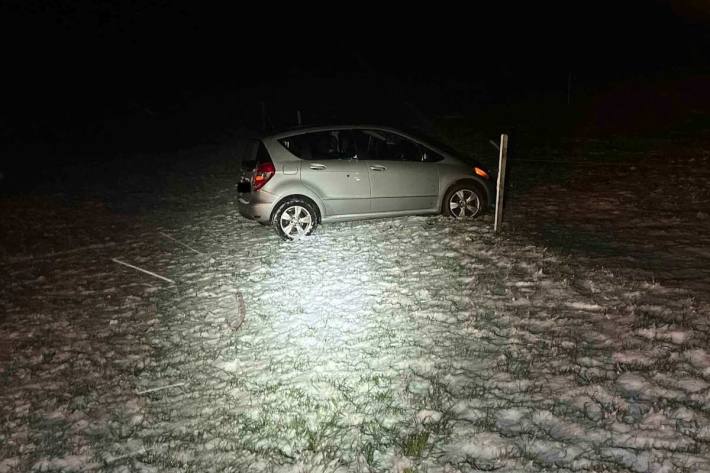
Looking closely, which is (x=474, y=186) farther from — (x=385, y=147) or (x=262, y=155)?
(x=262, y=155)

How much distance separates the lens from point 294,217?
28.4 ft

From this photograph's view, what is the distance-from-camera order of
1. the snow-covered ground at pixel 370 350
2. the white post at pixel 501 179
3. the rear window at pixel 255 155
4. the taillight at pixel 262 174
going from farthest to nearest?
1. the rear window at pixel 255 155
2. the taillight at pixel 262 174
3. the white post at pixel 501 179
4. the snow-covered ground at pixel 370 350

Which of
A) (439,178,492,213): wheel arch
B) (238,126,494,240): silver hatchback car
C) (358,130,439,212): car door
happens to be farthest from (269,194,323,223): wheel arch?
(439,178,492,213): wheel arch

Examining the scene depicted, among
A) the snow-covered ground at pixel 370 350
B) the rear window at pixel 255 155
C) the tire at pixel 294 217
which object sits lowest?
the snow-covered ground at pixel 370 350

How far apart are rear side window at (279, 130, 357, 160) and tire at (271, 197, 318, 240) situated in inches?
26.0

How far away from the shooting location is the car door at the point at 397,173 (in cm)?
871

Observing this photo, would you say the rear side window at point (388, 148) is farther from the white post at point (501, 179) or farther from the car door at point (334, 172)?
the white post at point (501, 179)

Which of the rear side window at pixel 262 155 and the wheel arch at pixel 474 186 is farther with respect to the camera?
the wheel arch at pixel 474 186

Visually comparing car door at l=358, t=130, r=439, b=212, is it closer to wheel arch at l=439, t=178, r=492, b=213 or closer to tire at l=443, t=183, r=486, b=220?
wheel arch at l=439, t=178, r=492, b=213

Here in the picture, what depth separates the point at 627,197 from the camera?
10125 millimetres

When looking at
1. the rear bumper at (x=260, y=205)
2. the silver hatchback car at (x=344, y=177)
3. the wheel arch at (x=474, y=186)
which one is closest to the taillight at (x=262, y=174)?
the silver hatchback car at (x=344, y=177)

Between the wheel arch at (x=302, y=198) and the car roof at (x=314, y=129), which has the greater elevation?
the car roof at (x=314, y=129)

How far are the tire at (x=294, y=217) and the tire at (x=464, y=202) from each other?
2003 millimetres

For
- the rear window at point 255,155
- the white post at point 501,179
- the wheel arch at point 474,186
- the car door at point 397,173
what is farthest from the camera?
the wheel arch at point 474,186
